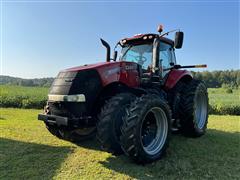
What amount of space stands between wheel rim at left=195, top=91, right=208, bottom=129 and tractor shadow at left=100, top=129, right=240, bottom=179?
102 cm

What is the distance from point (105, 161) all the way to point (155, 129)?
1087mm

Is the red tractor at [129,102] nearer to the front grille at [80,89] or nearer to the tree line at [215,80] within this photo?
the front grille at [80,89]

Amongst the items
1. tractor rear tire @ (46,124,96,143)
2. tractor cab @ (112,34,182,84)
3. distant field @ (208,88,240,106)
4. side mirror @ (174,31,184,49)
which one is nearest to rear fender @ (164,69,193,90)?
tractor cab @ (112,34,182,84)

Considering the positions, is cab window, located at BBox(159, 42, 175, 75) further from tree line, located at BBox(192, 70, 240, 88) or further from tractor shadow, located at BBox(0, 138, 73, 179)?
tree line, located at BBox(192, 70, 240, 88)

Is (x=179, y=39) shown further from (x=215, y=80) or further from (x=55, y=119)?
(x=215, y=80)

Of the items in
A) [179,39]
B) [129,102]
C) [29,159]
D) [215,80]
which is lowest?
[29,159]

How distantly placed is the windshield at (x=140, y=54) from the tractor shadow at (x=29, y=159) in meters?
2.45

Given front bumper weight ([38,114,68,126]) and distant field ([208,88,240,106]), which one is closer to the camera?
front bumper weight ([38,114,68,126])

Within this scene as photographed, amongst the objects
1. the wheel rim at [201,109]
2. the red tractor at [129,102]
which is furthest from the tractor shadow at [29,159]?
the wheel rim at [201,109]

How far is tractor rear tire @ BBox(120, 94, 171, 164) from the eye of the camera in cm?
407

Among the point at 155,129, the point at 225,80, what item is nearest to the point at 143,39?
the point at 155,129

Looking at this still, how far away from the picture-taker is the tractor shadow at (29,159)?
399 cm

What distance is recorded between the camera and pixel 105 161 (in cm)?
455

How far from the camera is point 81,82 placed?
Answer: 177 inches
